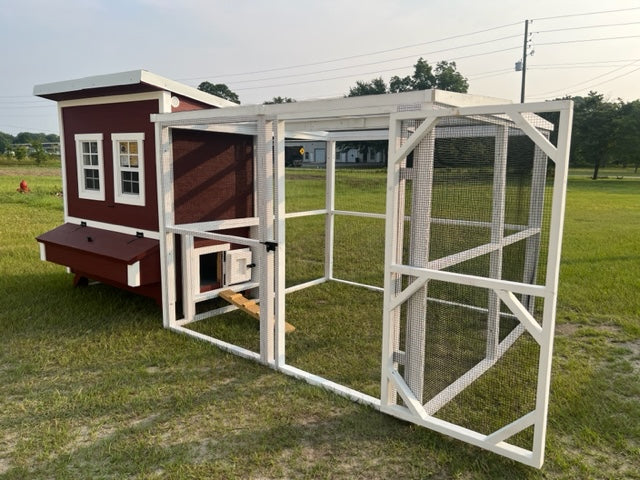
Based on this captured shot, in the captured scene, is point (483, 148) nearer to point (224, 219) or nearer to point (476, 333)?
point (476, 333)

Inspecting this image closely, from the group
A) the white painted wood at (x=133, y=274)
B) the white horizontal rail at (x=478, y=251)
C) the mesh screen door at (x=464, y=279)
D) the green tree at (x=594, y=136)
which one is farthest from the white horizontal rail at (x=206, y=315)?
the green tree at (x=594, y=136)

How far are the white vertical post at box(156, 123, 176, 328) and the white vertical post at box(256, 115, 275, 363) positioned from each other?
1.18 metres

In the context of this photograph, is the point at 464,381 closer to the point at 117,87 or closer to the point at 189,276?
the point at 189,276

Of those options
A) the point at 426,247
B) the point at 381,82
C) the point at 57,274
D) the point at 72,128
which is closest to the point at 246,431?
the point at 426,247

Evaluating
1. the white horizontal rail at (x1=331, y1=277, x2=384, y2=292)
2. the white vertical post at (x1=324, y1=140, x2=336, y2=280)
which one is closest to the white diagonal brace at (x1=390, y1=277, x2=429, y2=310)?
the white horizontal rail at (x1=331, y1=277, x2=384, y2=292)

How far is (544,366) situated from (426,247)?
862 millimetres

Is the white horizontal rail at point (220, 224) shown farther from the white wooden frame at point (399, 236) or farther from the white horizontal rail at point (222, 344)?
the white horizontal rail at point (222, 344)

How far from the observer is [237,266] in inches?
209

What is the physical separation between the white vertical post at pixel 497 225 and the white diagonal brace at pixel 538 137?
0.85 m

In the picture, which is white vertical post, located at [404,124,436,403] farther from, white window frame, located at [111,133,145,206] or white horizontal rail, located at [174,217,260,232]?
white window frame, located at [111,133,145,206]

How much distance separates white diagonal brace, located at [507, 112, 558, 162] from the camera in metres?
2.27

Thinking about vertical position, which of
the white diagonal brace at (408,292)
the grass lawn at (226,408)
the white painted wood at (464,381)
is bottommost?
the grass lawn at (226,408)

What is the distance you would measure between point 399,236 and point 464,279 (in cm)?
48

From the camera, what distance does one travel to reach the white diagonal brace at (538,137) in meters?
2.27
